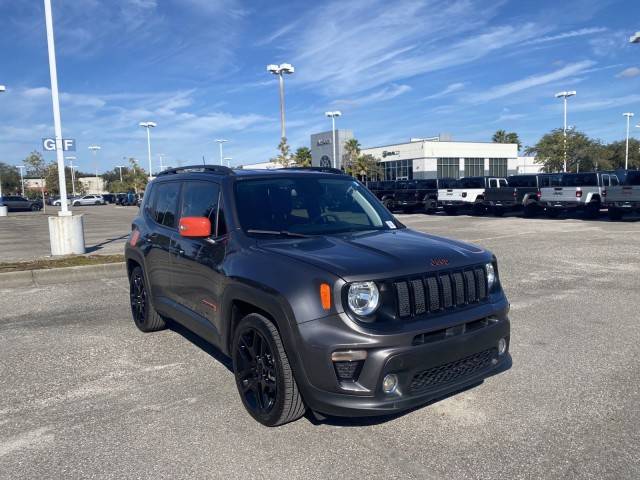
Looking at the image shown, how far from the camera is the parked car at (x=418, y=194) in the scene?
2775 centimetres

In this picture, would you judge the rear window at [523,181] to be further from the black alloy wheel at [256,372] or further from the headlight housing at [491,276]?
the black alloy wheel at [256,372]

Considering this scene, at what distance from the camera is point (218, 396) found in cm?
414

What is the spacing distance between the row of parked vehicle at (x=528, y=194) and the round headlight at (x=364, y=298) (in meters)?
19.2

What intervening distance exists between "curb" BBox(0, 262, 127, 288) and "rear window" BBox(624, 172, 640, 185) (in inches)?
719

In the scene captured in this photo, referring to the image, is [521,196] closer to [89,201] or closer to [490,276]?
[490,276]

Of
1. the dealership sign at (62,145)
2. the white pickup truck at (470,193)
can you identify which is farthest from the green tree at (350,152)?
the dealership sign at (62,145)

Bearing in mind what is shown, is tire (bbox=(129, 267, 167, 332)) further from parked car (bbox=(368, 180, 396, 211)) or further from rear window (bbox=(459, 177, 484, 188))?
parked car (bbox=(368, 180, 396, 211))

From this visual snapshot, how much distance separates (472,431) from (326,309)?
1350 millimetres

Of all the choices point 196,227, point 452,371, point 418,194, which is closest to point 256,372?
point 196,227

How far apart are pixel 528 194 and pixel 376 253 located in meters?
21.6

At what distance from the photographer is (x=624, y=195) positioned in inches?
760

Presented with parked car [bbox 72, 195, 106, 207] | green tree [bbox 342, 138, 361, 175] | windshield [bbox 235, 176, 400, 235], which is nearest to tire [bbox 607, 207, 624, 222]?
windshield [bbox 235, 176, 400, 235]

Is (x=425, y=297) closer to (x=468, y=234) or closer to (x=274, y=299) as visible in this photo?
(x=274, y=299)

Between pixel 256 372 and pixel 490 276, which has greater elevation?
pixel 490 276
